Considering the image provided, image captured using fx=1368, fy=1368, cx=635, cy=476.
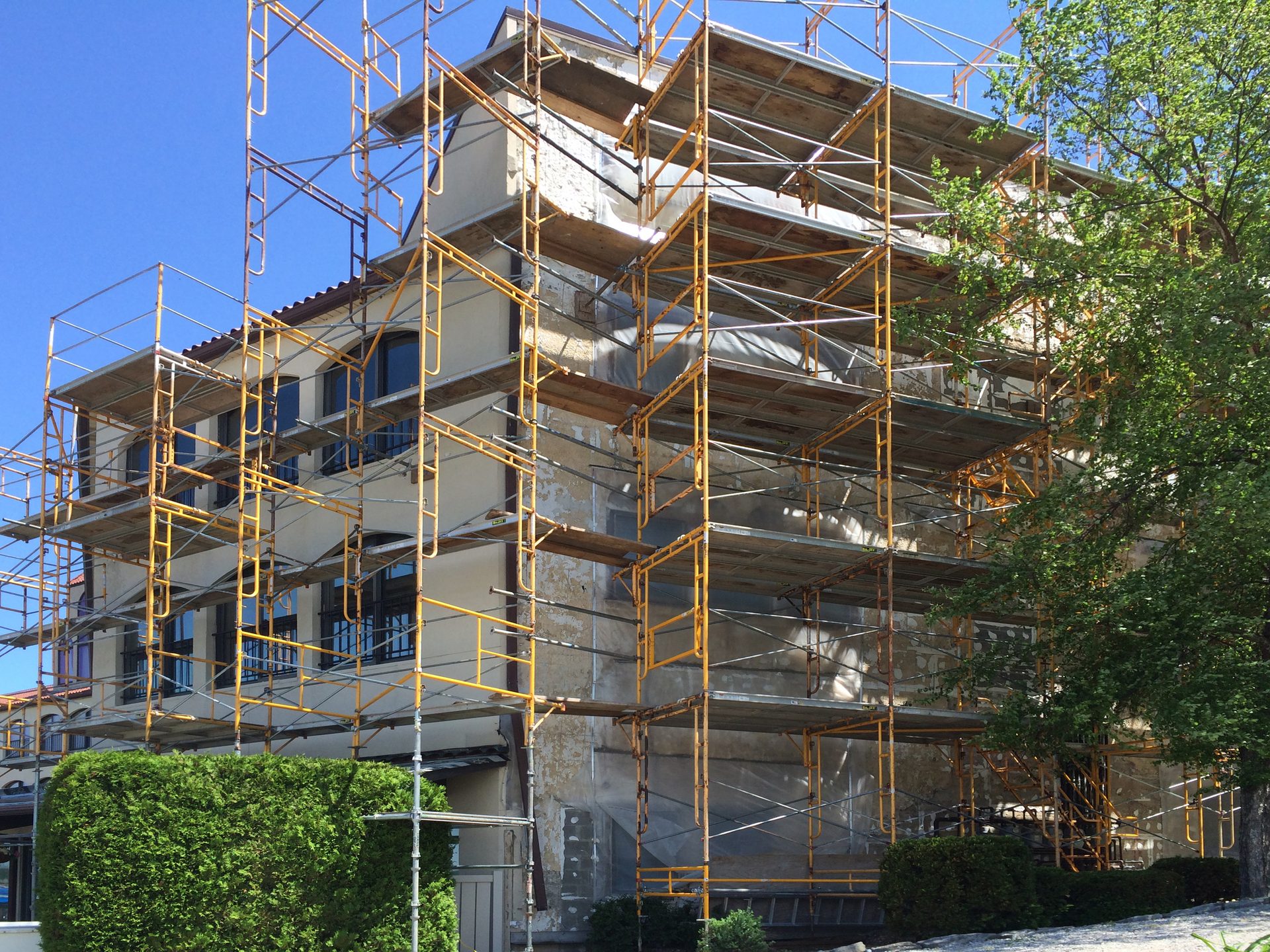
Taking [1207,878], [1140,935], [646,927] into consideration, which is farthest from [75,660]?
[1140,935]

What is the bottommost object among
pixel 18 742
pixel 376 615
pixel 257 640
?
pixel 18 742

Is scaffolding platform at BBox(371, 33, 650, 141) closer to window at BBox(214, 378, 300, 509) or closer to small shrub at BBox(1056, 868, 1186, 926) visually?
window at BBox(214, 378, 300, 509)

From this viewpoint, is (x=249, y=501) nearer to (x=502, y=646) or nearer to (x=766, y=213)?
(x=502, y=646)

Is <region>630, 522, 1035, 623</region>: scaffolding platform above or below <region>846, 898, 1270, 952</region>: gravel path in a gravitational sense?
above

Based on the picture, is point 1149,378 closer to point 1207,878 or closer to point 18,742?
point 1207,878

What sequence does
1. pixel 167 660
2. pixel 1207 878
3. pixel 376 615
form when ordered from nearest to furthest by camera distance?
pixel 1207 878
pixel 376 615
pixel 167 660

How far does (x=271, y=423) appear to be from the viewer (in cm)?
2417

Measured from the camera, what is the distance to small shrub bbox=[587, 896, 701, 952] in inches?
684

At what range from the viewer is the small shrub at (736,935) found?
15367 mm

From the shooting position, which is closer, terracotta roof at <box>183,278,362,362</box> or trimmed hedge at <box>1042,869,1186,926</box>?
trimmed hedge at <box>1042,869,1186,926</box>

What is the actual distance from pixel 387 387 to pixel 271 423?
9.16ft

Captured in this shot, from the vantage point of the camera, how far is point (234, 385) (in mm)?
22266

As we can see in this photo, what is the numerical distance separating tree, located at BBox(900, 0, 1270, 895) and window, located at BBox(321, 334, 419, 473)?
8044 millimetres

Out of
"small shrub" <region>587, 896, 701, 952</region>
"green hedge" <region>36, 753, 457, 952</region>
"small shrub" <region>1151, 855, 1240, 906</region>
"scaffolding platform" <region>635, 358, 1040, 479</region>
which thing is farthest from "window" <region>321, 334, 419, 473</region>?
"small shrub" <region>1151, 855, 1240, 906</region>
